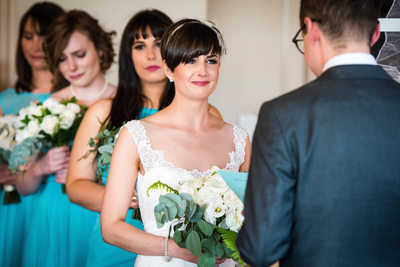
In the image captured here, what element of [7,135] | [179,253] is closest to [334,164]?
[179,253]

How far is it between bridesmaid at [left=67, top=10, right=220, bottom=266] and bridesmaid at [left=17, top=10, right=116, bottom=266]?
44 cm

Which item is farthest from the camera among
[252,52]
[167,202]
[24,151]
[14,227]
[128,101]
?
[252,52]

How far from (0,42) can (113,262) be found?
3.63 m

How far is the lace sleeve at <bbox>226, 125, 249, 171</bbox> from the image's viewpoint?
2.32 meters

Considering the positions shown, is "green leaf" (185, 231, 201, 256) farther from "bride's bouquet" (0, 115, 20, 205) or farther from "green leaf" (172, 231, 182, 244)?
"bride's bouquet" (0, 115, 20, 205)

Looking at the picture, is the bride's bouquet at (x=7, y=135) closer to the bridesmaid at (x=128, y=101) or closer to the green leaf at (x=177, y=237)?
the bridesmaid at (x=128, y=101)

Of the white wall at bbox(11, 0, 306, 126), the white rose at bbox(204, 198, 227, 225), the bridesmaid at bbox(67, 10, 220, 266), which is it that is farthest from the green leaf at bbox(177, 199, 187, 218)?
the white wall at bbox(11, 0, 306, 126)

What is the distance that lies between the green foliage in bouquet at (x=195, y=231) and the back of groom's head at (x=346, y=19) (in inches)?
33.5

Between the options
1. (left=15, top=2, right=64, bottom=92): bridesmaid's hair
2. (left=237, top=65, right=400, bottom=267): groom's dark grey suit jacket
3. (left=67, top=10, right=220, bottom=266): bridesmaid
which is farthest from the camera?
(left=15, top=2, right=64, bottom=92): bridesmaid's hair

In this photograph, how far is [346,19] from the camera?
1.35 m

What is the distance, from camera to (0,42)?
5074 millimetres

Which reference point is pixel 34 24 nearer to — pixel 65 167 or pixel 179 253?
pixel 65 167

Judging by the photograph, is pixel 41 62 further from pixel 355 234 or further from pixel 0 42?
pixel 355 234

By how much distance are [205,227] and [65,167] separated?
1800 millimetres
